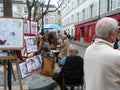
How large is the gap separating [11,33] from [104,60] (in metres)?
3.64

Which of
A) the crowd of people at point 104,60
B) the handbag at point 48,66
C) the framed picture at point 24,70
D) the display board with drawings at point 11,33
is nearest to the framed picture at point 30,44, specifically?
the framed picture at point 24,70

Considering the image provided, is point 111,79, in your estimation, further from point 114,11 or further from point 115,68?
point 114,11

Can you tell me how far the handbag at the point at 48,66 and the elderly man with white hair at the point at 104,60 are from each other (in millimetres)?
6192

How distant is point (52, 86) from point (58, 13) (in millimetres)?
79661

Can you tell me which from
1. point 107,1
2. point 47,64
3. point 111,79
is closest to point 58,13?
point 107,1

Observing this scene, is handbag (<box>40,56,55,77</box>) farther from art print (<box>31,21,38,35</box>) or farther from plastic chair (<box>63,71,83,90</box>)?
plastic chair (<box>63,71,83,90</box>)

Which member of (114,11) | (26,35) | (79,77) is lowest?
(79,77)

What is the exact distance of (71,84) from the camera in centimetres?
607

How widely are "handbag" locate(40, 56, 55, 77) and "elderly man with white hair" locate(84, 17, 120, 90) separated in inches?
244

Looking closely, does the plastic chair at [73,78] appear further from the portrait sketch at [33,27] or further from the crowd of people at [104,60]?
the crowd of people at [104,60]

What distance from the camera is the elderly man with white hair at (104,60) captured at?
2.25 m

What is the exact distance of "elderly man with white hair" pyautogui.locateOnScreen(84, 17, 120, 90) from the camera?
88.4 inches

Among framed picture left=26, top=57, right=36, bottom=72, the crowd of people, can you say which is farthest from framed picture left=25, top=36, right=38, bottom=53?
the crowd of people

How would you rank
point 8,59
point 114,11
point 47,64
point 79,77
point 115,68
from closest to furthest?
point 115,68, point 8,59, point 79,77, point 47,64, point 114,11
